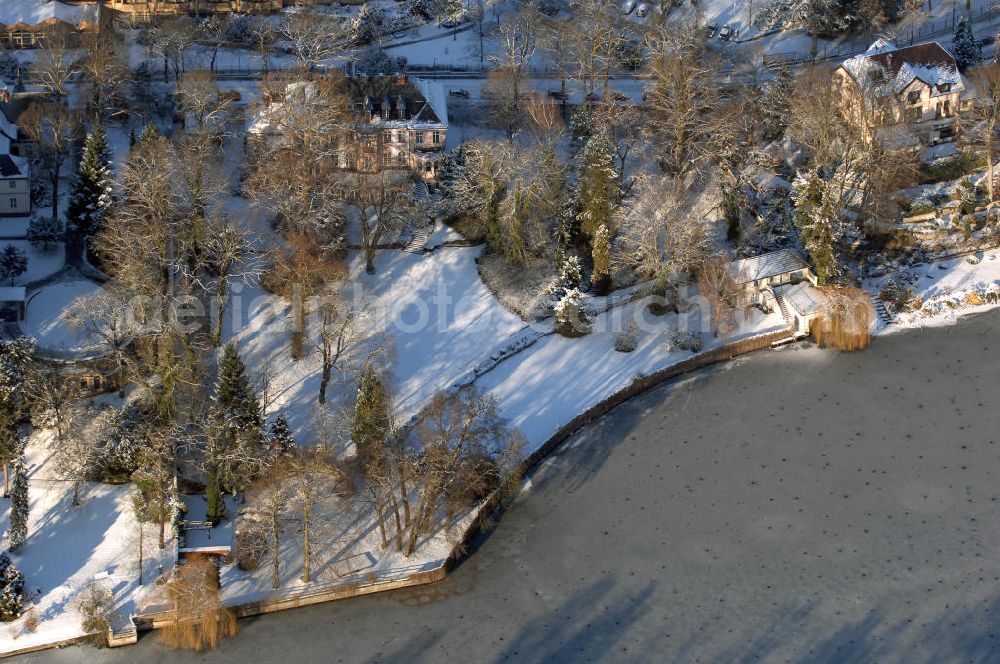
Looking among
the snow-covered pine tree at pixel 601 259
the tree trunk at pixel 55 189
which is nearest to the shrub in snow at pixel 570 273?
the snow-covered pine tree at pixel 601 259

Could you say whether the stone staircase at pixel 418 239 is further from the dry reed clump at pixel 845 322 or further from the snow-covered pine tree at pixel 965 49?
the snow-covered pine tree at pixel 965 49

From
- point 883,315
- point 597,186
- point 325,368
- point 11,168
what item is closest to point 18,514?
point 325,368

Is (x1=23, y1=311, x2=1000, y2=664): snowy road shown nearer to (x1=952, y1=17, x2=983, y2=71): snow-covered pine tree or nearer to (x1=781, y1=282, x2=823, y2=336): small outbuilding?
(x1=781, y1=282, x2=823, y2=336): small outbuilding

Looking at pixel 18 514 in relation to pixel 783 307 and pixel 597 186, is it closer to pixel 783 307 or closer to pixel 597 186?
pixel 597 186

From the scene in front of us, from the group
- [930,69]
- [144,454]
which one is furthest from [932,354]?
[144,454]

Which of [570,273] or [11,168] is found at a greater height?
[11,168]

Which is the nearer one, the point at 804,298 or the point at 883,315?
the point at 883,315

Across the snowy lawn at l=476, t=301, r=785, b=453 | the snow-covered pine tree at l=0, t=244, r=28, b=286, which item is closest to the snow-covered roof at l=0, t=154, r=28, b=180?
the snow-covered pine tree at l=0, t=244, r=28, b=286

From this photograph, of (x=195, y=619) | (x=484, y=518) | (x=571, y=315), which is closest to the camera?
(x=195, y=619)
